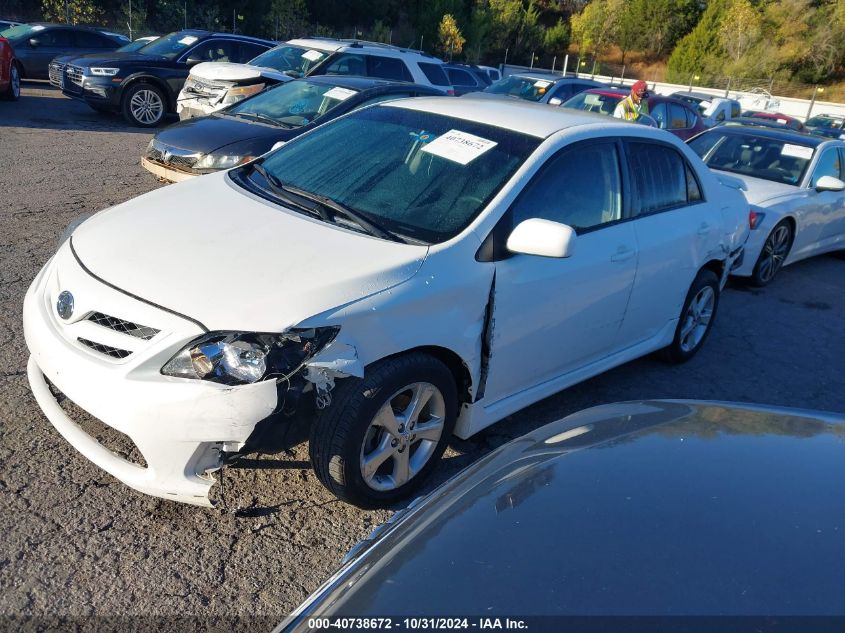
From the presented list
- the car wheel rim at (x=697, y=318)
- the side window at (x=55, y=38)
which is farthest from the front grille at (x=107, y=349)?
the side window at (x=55, y=38)

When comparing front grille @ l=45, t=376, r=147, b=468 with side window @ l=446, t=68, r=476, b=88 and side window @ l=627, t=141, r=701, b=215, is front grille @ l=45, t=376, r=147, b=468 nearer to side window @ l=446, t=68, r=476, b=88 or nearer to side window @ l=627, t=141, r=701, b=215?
side window @ l=627, t=141, r=701, b=215

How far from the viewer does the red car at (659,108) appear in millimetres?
12680

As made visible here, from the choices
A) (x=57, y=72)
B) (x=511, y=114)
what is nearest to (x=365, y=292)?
(x=511, y=114)

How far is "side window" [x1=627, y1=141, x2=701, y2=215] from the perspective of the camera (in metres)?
4.15

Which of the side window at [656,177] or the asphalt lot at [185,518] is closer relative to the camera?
the asphalt lot at [185,518]

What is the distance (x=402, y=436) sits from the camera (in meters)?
3.04

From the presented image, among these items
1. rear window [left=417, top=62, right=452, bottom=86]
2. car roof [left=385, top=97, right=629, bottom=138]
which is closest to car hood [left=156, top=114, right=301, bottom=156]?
car roof [left=385, top=97, right=629, bottom=138]

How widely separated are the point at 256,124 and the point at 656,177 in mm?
4513

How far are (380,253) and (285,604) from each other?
1.41 metres

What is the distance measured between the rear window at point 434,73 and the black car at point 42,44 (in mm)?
8595

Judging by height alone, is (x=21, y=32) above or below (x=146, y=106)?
above

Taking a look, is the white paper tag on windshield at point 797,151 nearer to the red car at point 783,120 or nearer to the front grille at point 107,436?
the front grille at point 107,436

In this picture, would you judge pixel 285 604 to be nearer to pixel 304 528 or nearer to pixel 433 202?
pixel 304 528

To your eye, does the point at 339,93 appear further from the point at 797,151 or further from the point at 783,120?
the point at 783,120
